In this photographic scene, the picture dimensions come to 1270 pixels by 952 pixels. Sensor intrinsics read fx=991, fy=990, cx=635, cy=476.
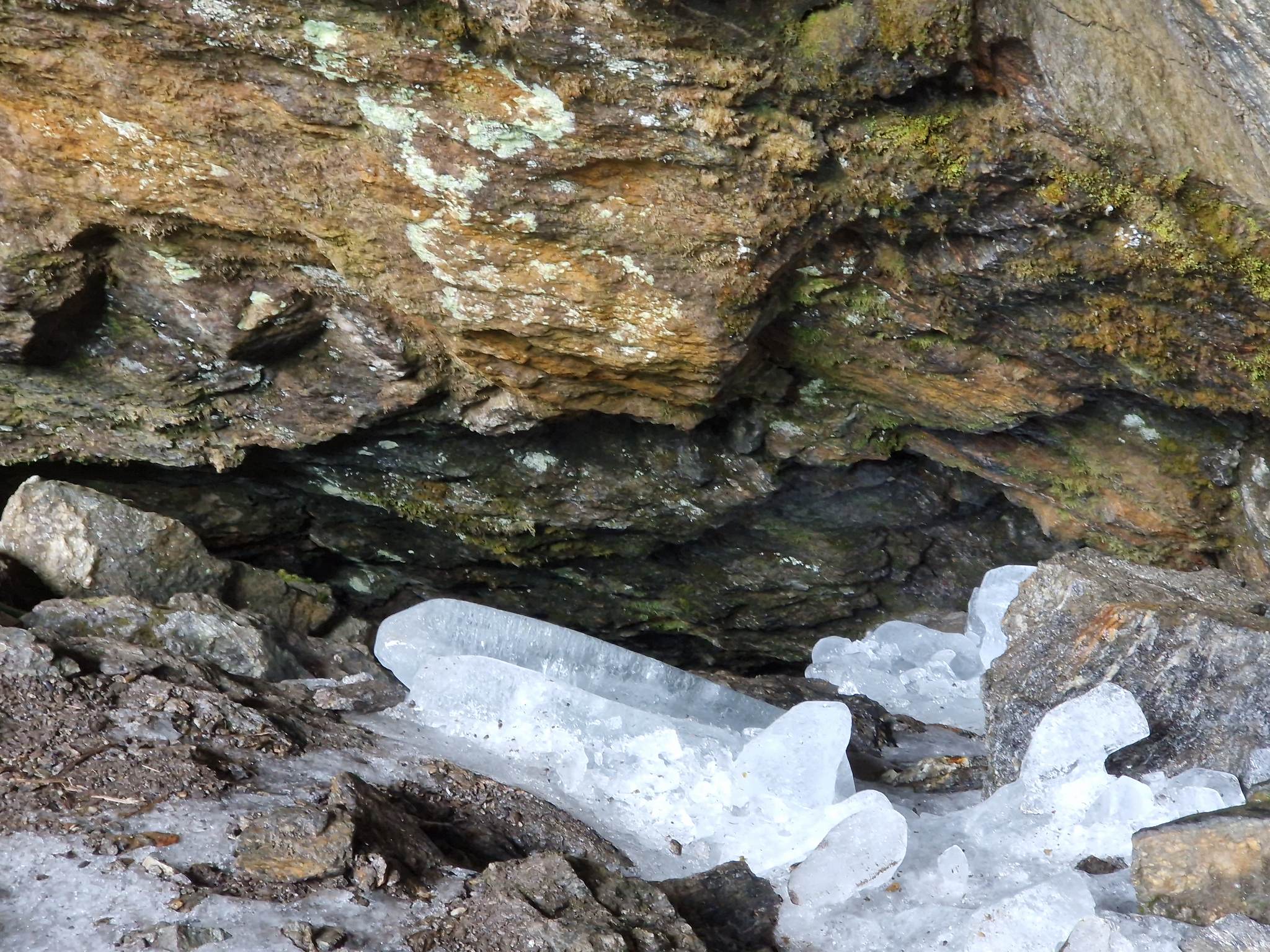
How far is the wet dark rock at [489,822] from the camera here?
332 cm

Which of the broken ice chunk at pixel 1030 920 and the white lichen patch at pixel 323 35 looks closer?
the broken ice chunk at pixel 1030 920

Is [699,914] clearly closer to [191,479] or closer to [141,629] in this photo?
[141,629]

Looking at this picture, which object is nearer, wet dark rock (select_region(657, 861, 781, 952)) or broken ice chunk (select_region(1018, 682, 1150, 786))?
wet dark rock (select_region(657, 861, 781, 952))

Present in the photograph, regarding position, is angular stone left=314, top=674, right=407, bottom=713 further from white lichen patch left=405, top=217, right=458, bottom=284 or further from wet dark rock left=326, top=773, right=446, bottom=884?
white lichen patch left=405, top=217, right=458, bottom=284

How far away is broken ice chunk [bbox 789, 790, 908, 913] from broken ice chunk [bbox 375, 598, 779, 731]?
134 cm

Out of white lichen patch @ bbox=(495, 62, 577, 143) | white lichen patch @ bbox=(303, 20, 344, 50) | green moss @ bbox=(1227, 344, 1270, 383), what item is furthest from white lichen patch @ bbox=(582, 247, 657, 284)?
green moss @ bbox=(1227, 344, 1270, 383)

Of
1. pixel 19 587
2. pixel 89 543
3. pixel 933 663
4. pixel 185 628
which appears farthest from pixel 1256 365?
pixel 19 587

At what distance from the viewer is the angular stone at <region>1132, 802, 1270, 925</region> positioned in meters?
2.80

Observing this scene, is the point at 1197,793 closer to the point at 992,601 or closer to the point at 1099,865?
the point at 1099,865

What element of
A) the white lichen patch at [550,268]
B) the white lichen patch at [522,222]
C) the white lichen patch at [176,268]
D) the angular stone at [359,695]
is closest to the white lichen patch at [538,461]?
the angular stone at [359,695]

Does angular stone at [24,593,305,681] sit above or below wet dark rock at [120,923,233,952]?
below

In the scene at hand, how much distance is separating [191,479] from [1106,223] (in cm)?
542

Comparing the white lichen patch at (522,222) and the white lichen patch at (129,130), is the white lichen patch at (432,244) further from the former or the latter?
the white lichen patch at (129,130)

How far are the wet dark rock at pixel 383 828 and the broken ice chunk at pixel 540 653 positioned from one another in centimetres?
133
